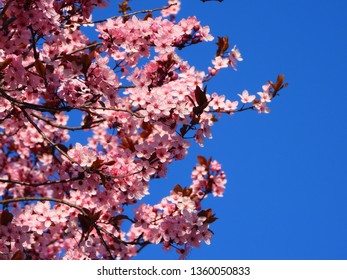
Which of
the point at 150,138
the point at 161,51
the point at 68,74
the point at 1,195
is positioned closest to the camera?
the point at 68,74

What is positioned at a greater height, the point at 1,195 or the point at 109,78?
the point at 1,195

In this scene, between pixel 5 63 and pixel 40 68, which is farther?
pixel 40 68

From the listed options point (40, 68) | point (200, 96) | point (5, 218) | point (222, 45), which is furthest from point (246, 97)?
point (5, 218)

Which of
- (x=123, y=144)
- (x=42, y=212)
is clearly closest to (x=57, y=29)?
(x=123, y=144)

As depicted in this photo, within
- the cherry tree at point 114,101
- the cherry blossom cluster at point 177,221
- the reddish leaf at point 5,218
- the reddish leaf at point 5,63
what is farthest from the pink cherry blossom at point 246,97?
the reddish leaf at point 5,218

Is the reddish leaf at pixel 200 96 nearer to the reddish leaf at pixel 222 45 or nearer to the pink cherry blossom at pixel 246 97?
the pink cherry blossom at pixel 246 97

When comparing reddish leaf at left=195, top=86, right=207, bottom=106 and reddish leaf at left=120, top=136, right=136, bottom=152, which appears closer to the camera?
reddish leaf at left=195, top=86, right=207, bottom=106

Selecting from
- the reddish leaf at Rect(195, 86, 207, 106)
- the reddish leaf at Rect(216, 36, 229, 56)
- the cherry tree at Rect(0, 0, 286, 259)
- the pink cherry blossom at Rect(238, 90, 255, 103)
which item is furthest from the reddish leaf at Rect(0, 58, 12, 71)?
the pink cherry blossom at Rect(238, 90, 255, 103)

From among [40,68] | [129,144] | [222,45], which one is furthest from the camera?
[222,45]

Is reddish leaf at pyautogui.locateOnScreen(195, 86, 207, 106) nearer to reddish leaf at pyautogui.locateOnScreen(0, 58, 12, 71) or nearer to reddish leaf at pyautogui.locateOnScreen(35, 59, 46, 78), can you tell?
reddish leaf at pyautogui.locateOnScreen(35, 59, 46, 78)

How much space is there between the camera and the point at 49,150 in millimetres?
8531

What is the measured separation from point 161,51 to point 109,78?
0.61 metres

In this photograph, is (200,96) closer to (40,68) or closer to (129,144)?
(129,144)

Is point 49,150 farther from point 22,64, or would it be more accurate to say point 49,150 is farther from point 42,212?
point 22,64
